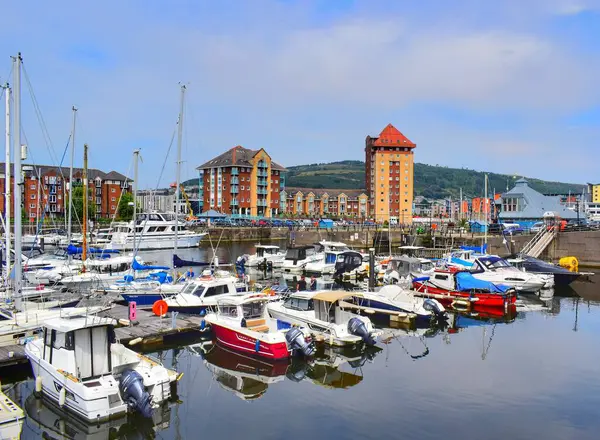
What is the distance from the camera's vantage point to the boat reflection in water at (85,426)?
15.3 metres

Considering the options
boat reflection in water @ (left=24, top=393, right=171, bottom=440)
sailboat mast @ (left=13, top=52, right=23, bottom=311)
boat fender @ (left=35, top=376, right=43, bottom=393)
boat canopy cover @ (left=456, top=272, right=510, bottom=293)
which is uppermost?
Answer: sailboat mast @ (left=13, top=52, right=23, bottom=311)

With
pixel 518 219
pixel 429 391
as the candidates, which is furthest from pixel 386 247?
pixel 429 391

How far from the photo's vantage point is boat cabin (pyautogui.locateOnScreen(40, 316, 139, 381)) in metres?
16.3

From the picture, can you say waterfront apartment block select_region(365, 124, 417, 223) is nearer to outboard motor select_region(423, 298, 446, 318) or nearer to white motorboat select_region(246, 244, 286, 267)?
white motorboat select_region(246, 244, 286, 267)

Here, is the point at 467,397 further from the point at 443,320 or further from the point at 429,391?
the point at 443,320

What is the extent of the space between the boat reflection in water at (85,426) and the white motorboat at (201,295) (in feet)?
36.2

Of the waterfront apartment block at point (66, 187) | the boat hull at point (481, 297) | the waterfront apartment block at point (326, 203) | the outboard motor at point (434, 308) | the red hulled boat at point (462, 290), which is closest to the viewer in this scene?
the outboard motor at point (434, 308)

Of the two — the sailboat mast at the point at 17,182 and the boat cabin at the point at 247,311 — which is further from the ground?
the sailboat mast at the point at 17,182

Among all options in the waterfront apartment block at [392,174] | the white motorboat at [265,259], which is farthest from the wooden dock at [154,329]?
the waterfront apartment block at [392,174]

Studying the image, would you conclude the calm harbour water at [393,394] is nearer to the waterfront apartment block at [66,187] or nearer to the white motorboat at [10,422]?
the white motorboat at [10,422]

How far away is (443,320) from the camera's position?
30688 millimetres

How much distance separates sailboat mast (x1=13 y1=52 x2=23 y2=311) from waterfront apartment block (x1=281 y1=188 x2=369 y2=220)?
12866 centimetres

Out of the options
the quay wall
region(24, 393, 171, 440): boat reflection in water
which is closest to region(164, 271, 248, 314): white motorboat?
region(24, 393, 171, 440): boat reflection in water

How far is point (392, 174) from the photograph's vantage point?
144 m
